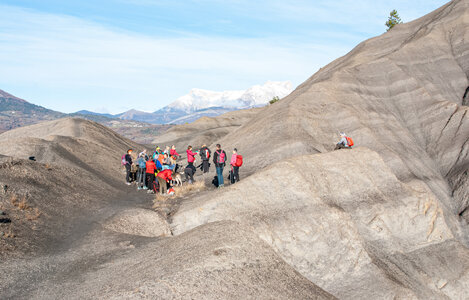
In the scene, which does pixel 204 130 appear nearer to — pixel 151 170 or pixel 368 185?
pixel 151 170

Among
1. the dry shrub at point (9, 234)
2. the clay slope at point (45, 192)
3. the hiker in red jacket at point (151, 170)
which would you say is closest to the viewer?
the dry shrub at point (9, 234)

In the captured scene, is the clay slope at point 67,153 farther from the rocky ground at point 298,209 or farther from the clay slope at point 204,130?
the clay slope at point 204,130

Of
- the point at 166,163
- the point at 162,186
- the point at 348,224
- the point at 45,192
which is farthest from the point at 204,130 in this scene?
the point at 348,224

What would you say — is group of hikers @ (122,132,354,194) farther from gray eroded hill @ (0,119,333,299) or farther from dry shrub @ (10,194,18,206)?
dry shrub @ (10,194,18,206)

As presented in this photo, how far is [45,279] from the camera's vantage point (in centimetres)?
1200

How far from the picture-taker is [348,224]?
20578 mm

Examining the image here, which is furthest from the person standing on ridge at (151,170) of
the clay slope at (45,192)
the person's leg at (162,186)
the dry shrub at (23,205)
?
the dry shrub at (23,205)

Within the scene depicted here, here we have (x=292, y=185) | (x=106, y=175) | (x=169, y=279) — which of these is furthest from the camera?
(x=106, y=175)

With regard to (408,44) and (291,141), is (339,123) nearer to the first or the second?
(291,141)

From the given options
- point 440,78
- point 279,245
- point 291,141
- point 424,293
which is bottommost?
point 424,293

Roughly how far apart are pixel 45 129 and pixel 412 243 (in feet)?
185

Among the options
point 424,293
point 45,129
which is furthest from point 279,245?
point 45,129

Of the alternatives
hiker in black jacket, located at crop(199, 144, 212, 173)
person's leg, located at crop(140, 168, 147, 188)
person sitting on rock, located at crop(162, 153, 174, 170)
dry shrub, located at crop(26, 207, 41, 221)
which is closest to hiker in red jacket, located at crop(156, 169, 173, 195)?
person sitting on rock, located at crop(162, 153, 174, 170)

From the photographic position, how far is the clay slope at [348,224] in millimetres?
19156
